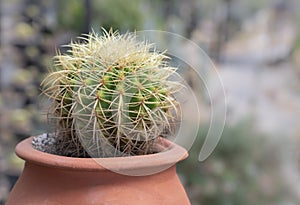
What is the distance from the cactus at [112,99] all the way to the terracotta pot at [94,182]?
6 cm

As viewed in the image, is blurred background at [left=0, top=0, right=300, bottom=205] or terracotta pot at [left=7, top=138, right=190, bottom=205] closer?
terracotta pot at [left=7, top=138, right=190, bottom=205]

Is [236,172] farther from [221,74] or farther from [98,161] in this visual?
[98,161]

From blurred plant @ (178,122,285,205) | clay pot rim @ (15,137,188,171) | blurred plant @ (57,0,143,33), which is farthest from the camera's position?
blurred plant @ (57,0,143,33)

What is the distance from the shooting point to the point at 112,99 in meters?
0.97

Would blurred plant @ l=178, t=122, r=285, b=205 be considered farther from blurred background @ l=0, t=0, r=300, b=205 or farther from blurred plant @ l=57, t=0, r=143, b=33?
blurred plant @ l=57, t=0, r=143, b=33

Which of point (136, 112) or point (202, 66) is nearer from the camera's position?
point (136, 112)

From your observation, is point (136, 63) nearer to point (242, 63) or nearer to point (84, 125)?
point (84, 125)

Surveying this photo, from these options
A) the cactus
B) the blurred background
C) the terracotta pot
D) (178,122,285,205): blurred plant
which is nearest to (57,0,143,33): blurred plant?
the blurred background

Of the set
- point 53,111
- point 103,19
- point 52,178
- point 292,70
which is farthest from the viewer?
point 292,70

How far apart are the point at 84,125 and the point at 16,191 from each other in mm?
197

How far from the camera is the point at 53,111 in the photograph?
107 centimetres

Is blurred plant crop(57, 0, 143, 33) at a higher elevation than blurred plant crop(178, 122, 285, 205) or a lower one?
higher

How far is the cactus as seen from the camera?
38.4 inches

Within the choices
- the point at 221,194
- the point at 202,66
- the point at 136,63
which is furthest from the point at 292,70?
the point at 136,63
